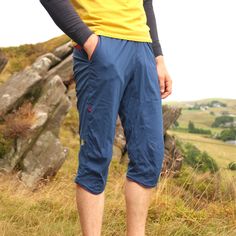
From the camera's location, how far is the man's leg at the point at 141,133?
3.11 m

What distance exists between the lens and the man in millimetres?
2994

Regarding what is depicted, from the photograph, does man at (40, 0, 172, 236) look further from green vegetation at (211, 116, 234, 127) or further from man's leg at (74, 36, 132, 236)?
green vegetation at (211, 116, 234, 127)

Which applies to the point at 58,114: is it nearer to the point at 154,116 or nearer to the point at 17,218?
the point at 17,218

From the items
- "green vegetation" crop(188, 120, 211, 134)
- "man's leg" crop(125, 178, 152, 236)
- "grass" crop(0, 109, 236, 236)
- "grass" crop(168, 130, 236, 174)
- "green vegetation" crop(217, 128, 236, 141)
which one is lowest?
"green vegetation" crop(188, 120, 211, 134)

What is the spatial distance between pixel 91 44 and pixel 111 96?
38cm

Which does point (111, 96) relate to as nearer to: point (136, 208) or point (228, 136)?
point (136, 208)

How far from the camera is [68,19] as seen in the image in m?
3.01

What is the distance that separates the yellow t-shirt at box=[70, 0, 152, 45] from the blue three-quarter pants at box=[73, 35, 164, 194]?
5cm

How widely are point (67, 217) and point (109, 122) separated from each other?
2334 millimetres

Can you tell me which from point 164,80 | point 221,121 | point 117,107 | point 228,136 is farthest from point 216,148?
point 117,107

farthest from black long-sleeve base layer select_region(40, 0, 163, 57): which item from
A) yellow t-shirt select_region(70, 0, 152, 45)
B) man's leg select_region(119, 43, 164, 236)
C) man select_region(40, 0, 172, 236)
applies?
man's leg select_region(119, 43, 164, 236)

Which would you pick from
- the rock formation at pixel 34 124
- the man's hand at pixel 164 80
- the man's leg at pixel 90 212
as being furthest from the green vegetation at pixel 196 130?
the man's leg at pixel 90 212

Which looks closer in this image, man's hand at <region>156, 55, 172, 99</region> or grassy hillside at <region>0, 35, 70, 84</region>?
man's hand at <region>156, 55, 172, 99</region>

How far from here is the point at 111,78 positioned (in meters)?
2.98
